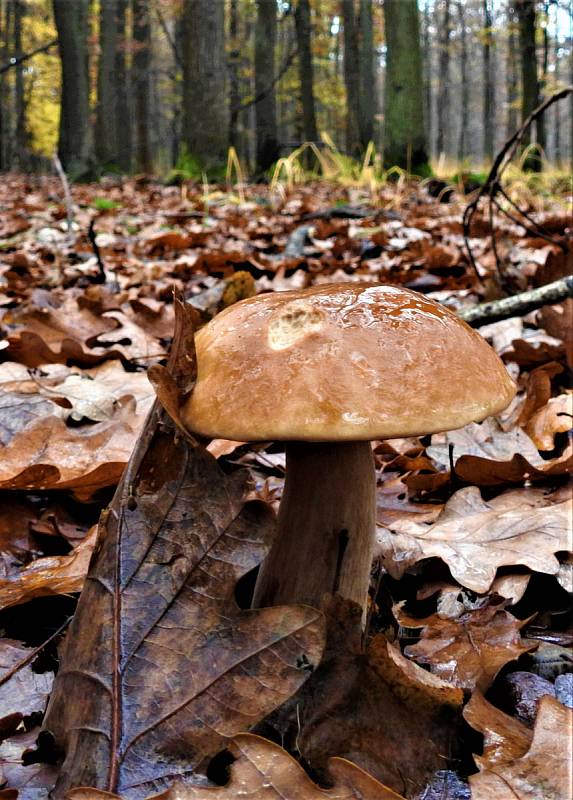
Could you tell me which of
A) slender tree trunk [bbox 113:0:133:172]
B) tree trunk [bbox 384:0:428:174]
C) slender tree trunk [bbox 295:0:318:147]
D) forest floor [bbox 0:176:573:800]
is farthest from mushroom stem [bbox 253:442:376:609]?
slender tree trunk [bbox 113:0:133:172]

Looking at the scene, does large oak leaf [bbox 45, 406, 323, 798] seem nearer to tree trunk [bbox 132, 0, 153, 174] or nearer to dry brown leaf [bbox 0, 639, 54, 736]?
dry brown leaf [bbox 0, 639, 54, 736]

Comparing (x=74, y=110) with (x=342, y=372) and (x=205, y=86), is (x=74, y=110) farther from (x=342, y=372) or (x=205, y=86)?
(x=342, y=372)

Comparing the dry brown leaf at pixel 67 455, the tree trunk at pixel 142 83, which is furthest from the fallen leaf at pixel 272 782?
the tree trunk at pixel 142 83

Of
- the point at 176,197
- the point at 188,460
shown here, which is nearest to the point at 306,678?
the point at 188,460

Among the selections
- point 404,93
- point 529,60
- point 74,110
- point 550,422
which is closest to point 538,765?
point 550,422

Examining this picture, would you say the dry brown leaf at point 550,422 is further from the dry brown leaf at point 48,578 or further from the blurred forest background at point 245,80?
the blurred forest background at point 245,80

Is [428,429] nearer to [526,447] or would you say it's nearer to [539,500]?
[539,500]
